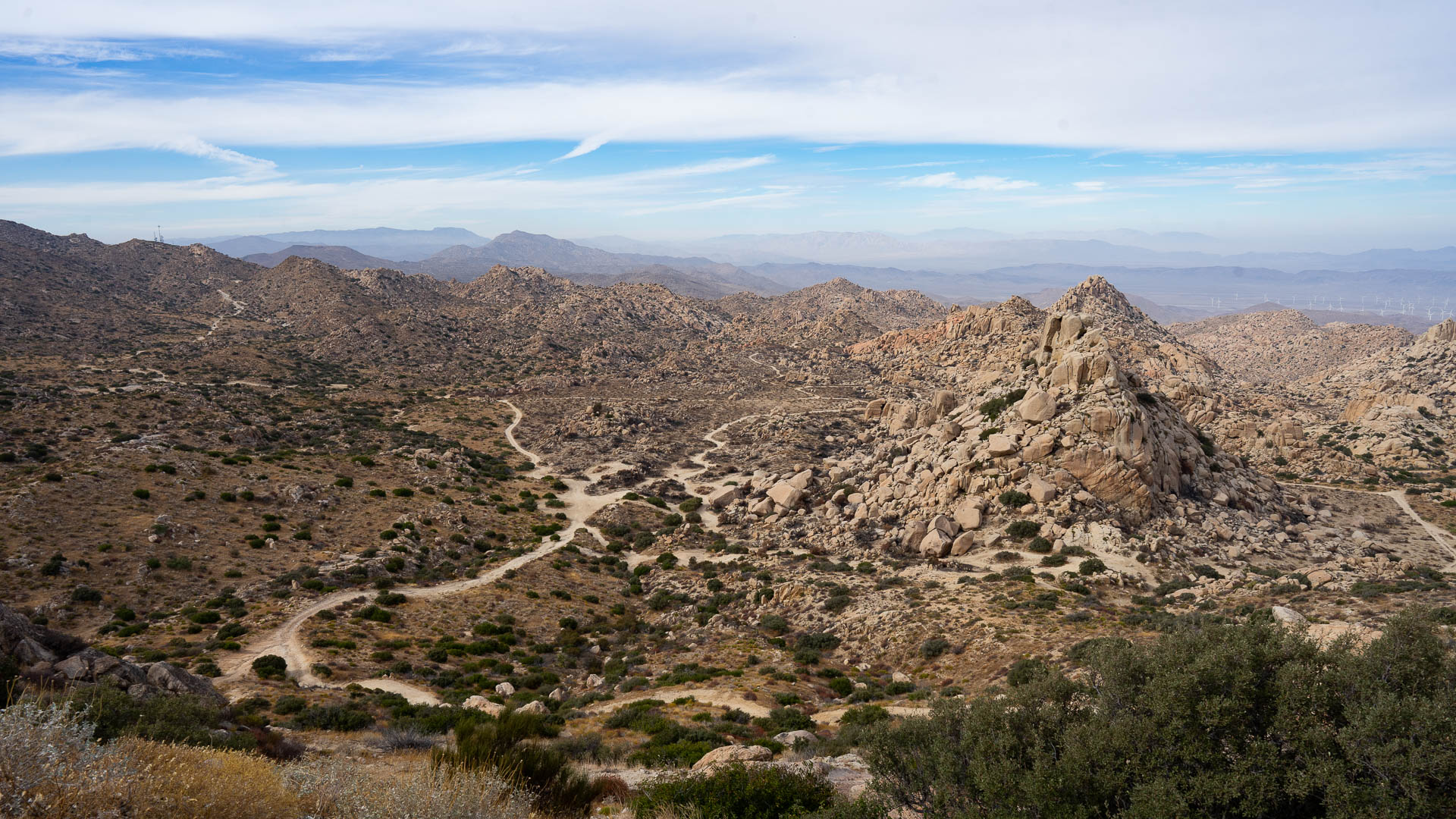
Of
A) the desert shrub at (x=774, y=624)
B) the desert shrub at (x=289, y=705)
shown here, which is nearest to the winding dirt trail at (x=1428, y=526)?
the desert shrub at (x=774, y=624)

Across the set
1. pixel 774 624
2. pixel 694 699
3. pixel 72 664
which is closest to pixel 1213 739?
pixel 694 699

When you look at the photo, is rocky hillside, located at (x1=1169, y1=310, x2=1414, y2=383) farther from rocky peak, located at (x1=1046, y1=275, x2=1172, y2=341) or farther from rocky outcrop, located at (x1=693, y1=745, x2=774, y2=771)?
rocky outcrop, located at (x1=693, y1=745, x2=774, y2=771)

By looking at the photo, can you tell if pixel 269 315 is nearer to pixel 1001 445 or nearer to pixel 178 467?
pixel 178 467

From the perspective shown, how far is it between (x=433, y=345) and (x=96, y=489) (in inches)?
3111

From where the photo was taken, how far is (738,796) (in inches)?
388

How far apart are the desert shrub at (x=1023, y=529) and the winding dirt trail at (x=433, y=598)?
17.0 m

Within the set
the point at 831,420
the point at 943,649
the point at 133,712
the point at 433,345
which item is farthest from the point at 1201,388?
the point at 433,345

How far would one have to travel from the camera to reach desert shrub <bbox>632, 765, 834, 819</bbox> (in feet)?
31.4

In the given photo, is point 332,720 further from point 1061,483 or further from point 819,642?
point 1061,483

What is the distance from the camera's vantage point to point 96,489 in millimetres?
31453

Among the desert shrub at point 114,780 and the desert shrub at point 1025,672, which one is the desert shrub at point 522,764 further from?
the desert shrub at point 1025,672

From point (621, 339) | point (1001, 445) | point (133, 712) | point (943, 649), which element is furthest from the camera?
point (621, 339)

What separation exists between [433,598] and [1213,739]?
97.9 feet

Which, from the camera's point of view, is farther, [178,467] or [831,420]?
[831,420]
